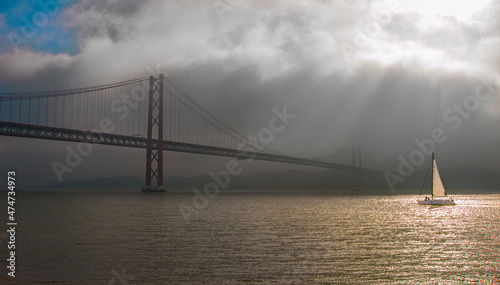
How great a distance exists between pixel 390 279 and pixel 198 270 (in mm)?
5419

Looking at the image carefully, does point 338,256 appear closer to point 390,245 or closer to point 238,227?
point 390,245

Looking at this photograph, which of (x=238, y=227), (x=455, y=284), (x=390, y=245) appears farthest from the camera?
(x=238, y=227)

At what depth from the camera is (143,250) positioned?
16172 mm

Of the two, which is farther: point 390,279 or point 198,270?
point 198,270

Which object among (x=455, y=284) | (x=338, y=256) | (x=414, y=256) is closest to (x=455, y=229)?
(x=414, y=256)

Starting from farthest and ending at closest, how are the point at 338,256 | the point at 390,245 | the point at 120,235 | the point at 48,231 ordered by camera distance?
the point at 48,231
the point at 120,235
the point at 390,245
the point at 338,256
